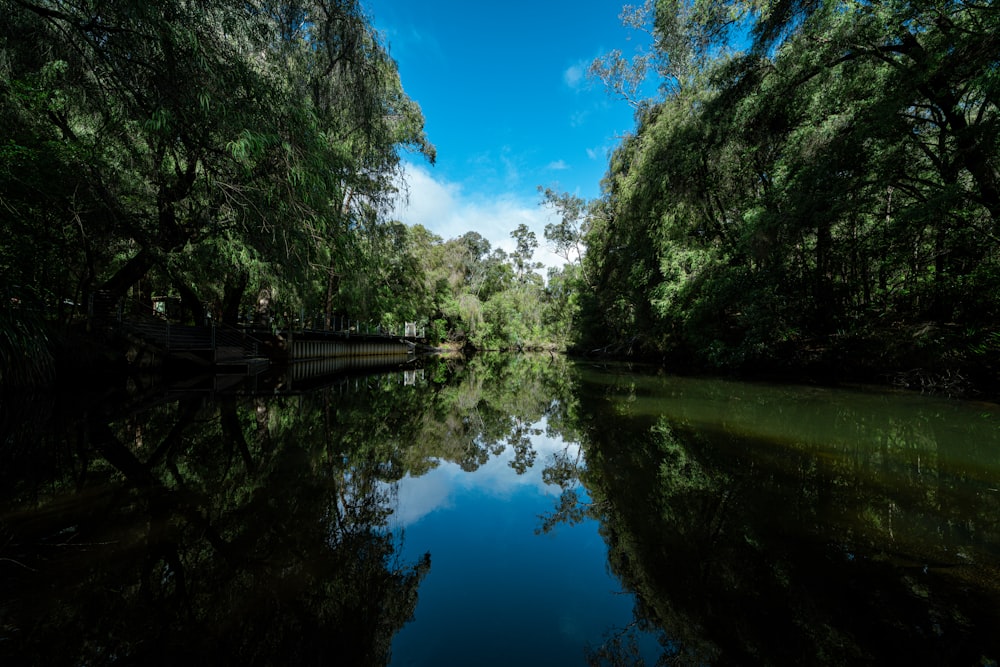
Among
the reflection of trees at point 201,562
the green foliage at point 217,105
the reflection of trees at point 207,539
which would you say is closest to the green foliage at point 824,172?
the green foliage at point 217,105

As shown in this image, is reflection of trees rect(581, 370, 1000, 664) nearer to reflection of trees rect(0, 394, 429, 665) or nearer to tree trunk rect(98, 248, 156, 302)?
reflection of trees rect(0, 394, 429, 665)

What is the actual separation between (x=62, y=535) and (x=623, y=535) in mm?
4018

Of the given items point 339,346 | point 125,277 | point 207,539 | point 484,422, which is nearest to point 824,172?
point 484,422

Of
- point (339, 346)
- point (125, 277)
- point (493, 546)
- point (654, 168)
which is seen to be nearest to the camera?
point (493, 546)

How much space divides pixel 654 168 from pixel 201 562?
16884mm

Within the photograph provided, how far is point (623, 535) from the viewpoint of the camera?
3.25 meters

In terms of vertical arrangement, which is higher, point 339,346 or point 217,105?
point 217,105

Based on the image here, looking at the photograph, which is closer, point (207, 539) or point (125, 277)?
point (207, 539)

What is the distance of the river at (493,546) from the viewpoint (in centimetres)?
200

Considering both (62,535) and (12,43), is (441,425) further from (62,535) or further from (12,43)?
(12,43)

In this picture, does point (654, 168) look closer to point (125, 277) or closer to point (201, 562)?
point (201, 562)

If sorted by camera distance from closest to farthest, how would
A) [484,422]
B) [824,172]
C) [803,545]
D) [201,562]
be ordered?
1. [201,562]
2. [803,545]
3. [484,422]
4. [824,172]

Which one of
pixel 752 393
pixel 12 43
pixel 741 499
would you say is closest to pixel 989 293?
pixel 752 393

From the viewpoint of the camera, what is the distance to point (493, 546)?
3.26m
